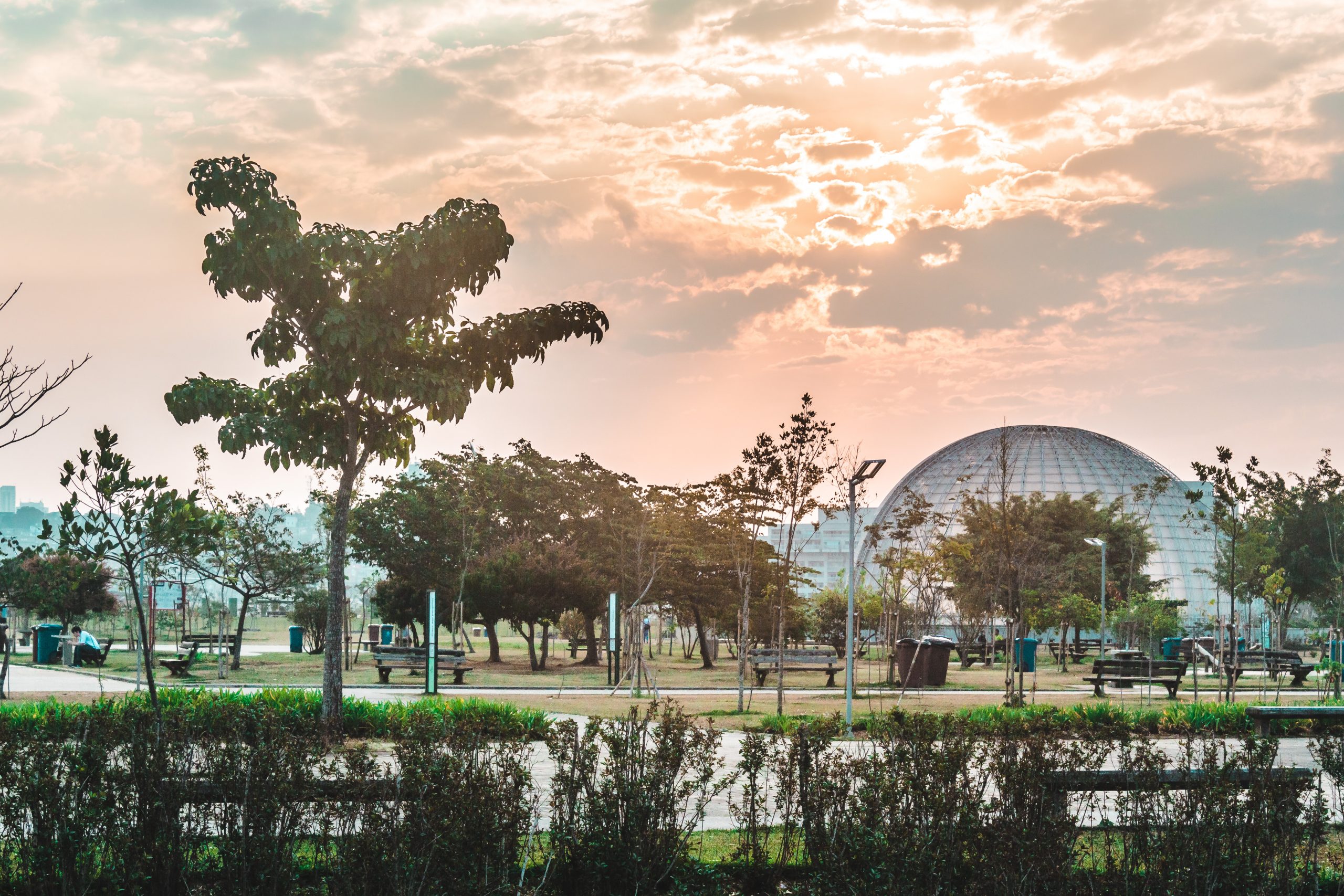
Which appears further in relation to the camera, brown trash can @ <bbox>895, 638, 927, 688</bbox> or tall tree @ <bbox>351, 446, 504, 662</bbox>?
tall tree @ <bbox>351, 446, 504, 662</bbox>

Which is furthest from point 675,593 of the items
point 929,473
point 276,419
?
point 929,473

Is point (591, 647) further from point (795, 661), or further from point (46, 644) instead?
point (46, 644)

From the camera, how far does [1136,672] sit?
77.7ft

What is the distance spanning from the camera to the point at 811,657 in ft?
96.0

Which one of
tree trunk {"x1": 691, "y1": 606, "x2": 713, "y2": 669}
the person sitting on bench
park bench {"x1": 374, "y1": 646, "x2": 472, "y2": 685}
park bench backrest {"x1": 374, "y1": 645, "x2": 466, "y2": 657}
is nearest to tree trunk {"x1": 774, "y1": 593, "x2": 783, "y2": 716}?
park bench {"x1": 374, "y1": 646, "x2": 472, "y2": 685}

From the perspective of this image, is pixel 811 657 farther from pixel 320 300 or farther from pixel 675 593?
pixel 320 300

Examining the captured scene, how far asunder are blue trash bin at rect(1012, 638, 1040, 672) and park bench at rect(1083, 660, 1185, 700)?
133cm

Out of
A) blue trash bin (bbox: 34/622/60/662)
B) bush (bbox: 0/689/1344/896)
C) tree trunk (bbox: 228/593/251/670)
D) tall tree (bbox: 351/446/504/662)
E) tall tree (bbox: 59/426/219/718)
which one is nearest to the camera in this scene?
bush (bbox: 0/689/1344/896)

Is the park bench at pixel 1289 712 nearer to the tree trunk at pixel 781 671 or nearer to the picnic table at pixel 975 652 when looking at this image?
the tree trunk at pixel 781 671

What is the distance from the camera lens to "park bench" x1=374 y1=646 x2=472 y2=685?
2562 centimetres

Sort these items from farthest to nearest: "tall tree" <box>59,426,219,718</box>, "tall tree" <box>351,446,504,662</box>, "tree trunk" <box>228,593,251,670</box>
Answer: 1. "tall tree" <box>351,446,504,662</box>
2. "tree trunk" <box>228,593,251,670</box>
3. "tall tree" <box>59,426,219,718</box>

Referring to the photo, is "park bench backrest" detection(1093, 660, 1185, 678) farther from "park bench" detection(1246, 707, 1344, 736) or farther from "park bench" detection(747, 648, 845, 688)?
"park bench" detection(1246, 707, 1344, 736)

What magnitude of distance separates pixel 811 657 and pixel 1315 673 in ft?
58.8

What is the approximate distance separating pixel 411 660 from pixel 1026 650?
15.6 m
